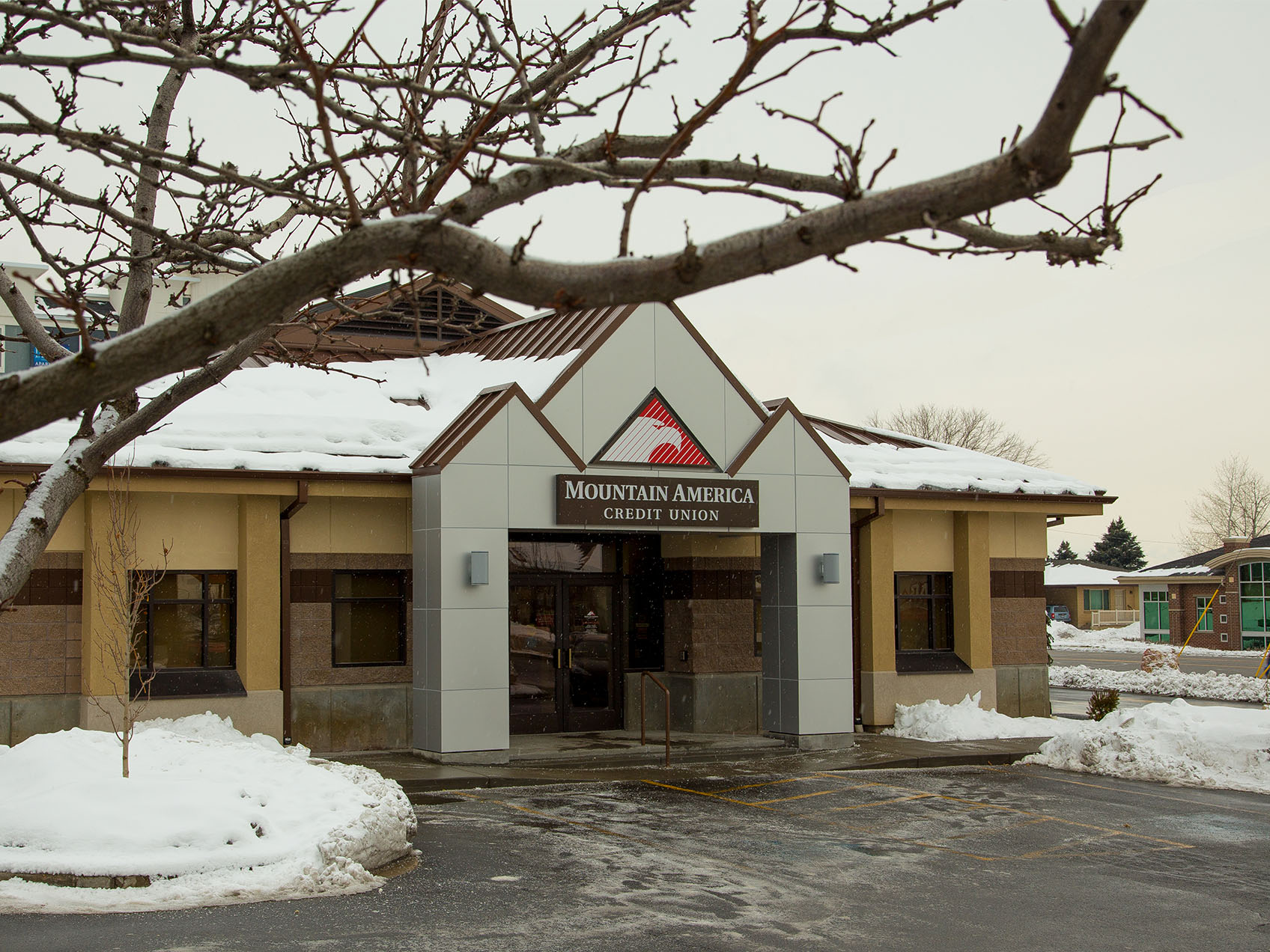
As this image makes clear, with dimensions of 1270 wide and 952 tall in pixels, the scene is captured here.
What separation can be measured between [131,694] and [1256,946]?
12552 mm

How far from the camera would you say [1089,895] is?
31.7 feet

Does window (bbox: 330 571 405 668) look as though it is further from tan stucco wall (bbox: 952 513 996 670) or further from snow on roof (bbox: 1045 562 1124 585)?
snow on roof (bbox: 1045 562 1124 585)

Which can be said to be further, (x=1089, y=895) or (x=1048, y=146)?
(x=1089, y=895)

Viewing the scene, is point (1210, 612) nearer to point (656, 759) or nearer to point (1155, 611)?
point (1155, 611)

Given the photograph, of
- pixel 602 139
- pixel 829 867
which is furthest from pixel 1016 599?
pixel 602 139

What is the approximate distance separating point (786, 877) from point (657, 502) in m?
7.60

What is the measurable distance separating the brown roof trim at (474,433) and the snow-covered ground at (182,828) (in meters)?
5.62

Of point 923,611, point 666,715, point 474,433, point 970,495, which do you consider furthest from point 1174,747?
point 474,433

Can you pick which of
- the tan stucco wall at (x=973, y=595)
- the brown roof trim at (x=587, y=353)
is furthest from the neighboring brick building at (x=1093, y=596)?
the brown roof trim at (x=587, y=353)

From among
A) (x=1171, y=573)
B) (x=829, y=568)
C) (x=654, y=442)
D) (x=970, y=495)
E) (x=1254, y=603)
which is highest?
(x=654, y=442)

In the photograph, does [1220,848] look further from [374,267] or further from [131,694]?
[131,694]

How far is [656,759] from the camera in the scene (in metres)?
16.6

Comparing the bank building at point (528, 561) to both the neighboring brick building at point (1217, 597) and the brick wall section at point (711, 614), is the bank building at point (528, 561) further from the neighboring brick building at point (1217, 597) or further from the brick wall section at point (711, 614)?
the neighboring brick building at point (1217, 597)

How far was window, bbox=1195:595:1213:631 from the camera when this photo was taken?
5319 centimetres
